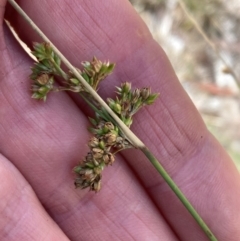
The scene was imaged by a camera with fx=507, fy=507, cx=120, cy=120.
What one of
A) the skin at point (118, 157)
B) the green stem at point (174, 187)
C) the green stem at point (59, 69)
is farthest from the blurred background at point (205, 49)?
the green stem at point (59, 69)

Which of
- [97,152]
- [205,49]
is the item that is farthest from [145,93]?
[205,49]

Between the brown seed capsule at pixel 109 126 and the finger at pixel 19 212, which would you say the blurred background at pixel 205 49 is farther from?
the brown seed capsule at pixel 109 126

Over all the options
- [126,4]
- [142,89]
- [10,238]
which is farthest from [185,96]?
[10,238]

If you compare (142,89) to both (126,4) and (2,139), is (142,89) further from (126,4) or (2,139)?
(2,139)

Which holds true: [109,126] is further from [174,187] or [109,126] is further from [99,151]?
[174,187]

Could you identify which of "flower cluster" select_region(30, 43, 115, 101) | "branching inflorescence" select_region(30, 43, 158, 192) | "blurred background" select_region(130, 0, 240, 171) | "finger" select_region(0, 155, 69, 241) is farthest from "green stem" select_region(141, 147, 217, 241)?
"blurred background" select_region(130, 0, 240, 171)

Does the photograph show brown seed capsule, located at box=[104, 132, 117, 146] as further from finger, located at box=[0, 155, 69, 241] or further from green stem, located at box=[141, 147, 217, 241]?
finger, located at box=[0, 155, 69, 241]

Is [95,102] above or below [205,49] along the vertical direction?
above
